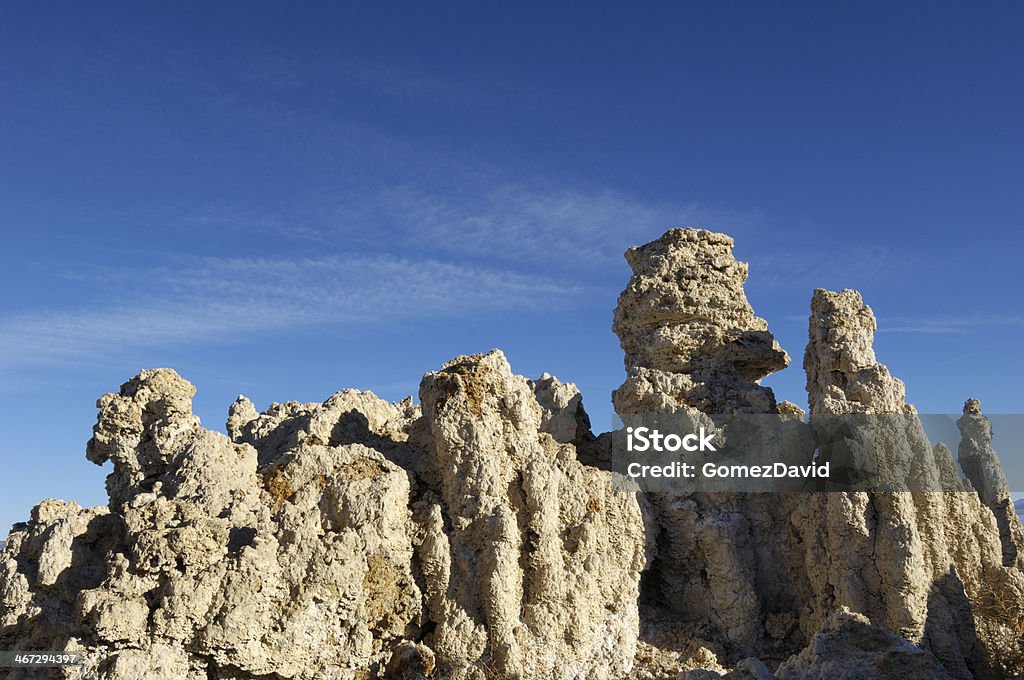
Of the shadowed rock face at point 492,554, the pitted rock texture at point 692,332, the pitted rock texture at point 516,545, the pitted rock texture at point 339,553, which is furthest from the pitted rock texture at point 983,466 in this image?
the pitted rock texture at point 339,553

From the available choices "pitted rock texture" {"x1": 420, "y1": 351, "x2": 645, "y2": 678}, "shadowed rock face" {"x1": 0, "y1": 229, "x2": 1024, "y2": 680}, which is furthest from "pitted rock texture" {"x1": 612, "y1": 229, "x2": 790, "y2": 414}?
"pitted rock texture" {"x1": 420, "y1": 351, "x2": 645, "y2": 678}

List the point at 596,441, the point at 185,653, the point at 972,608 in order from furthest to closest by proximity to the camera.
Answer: the point at 596,441
the point at 972,608
the point at 185,653

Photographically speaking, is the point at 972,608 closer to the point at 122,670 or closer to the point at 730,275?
the point at 730,275

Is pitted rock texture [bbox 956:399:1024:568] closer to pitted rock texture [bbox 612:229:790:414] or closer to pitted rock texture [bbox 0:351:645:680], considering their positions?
pitted rock texture [bbox 612:229:790:414]

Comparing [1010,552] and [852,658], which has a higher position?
[1010,552]

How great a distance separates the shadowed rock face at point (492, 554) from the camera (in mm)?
9297

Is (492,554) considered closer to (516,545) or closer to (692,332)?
(516,545)

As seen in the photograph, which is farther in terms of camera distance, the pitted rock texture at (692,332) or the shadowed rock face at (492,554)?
the pitted rock texture at (692,332)

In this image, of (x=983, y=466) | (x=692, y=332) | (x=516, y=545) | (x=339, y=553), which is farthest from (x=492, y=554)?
(x=983, y=466)

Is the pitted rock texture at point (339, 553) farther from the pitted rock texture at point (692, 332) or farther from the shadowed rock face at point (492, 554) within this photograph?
the pitted rock texture at point (692, 332)

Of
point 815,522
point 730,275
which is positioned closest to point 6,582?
point 815,522

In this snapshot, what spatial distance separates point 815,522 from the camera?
39.8ft

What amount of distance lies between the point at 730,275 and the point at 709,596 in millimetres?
5600

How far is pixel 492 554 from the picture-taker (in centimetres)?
1062
